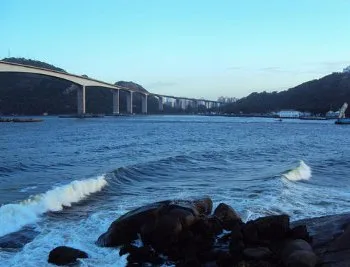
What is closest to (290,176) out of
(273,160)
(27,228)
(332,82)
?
(273,160)

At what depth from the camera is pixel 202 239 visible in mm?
10406

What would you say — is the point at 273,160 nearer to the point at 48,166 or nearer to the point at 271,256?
the point at 48,166

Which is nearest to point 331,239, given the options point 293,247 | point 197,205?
point 293,247

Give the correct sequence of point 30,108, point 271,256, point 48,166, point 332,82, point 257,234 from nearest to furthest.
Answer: point 271,256 < point 257,234 < point 48,166 < point 30,108 < point 332,82

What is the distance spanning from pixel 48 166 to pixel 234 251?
18.6 m

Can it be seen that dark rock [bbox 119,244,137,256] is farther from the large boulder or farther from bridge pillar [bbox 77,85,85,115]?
bridge pillar [bbox 77,85,85,115]

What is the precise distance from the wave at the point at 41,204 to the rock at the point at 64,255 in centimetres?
281

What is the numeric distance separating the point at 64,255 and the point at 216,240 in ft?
10.7

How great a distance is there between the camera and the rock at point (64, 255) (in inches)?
380

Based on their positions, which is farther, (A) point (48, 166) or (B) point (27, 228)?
(A) point (48, 166)

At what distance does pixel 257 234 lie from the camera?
33.3 ft

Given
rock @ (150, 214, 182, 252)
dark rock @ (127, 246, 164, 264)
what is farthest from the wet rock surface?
dark rock @ (127, 246, 164, 264)

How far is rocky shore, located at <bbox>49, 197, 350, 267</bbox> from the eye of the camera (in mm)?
8930

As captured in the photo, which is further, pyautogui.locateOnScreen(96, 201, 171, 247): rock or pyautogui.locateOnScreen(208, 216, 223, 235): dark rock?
pyautogui.locateOnScreen(208, 216, 223, 235): dark rock
